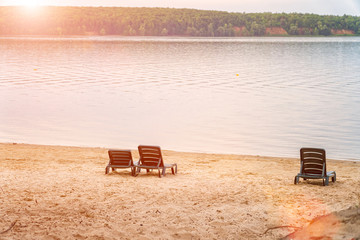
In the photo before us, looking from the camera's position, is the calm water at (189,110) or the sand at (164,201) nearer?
the sand at (164,201)

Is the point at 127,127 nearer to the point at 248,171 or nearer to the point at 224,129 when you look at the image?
the point at 224,129

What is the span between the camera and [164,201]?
11.7 meters

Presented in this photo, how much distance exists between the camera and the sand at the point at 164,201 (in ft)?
32.3

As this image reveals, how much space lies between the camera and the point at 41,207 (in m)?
11.1

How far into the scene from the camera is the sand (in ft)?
32.3

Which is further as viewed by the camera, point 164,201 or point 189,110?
point 189,110

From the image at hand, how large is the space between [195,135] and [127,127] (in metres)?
4.32

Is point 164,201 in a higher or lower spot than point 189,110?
higher

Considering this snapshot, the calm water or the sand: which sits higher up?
the sand

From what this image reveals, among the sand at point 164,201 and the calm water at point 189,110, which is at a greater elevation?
the sand at point 164,201

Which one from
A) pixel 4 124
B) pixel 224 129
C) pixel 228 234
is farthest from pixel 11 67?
pixel 228 234

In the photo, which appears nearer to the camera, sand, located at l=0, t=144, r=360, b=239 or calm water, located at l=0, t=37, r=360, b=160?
sand, located at l=0, t=144, r=360, b=239

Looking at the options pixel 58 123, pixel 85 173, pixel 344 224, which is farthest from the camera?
pixel 58 123

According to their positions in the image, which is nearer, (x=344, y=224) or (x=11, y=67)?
(x=344, y=224)
